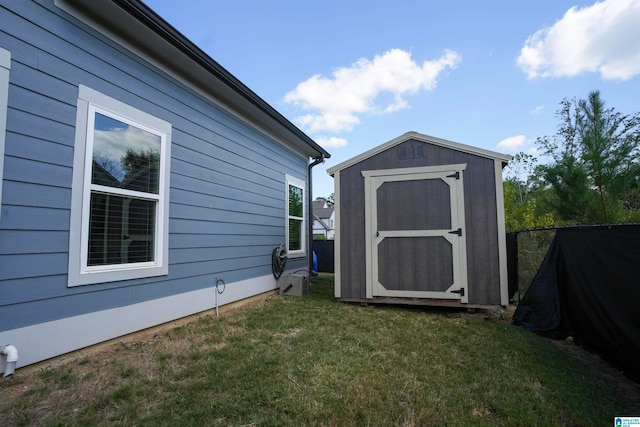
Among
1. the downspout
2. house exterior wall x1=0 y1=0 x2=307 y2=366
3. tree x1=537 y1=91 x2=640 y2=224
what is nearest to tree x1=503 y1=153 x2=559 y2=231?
tree x1=537 y1=91 x2=640 y2=224

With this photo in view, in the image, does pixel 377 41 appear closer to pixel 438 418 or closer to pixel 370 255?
pixel 370 255

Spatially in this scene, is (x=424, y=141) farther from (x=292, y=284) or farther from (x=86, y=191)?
(x=86, y=191)

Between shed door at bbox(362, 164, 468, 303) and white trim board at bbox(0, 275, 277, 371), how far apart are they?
2514mm

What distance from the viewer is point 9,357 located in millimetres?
1989

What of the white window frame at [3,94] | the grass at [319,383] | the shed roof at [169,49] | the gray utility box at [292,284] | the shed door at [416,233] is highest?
the shed roof at [169,49]

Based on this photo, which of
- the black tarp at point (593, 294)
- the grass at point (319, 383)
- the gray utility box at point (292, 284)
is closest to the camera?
the grass at point (319, 383)

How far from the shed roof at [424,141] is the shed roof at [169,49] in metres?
1.57

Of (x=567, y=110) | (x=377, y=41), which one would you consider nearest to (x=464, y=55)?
(x=377, y=41)

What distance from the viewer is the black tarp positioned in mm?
2328

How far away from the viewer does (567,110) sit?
18.1ft

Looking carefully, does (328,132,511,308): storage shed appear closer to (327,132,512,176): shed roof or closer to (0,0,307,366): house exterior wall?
(327,132,512,176): shed roof

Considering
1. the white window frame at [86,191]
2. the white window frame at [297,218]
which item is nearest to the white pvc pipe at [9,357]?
the white window frame at [86,191]

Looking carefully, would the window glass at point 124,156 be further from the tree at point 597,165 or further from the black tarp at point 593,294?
the tree at point 597,165

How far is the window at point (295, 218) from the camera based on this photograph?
259 inches
